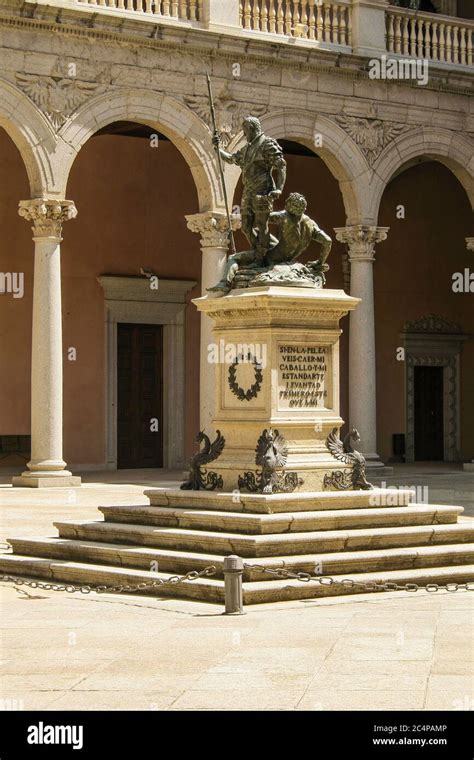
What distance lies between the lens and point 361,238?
2259 centimetres

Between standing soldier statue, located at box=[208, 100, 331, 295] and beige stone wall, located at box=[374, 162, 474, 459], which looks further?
beige stone wall, located at box=[374, 162, 474, 459]

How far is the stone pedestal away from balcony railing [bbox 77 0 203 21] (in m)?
9.54

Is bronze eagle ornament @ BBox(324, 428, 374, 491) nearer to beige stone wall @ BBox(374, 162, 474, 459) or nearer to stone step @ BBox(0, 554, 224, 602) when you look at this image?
stone step @ BBox(0, 554, 224, 602)

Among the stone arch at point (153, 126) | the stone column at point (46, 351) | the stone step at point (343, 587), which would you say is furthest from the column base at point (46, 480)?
the stone step at point (343, 587)

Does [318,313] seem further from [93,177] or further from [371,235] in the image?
[93,177]

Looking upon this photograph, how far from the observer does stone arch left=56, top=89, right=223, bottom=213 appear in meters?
19.7

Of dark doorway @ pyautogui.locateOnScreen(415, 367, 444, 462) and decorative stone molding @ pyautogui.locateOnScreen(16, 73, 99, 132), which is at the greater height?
decorative stone molding @ pyautogui.locateOnScreen(16, 73, 99, 132)

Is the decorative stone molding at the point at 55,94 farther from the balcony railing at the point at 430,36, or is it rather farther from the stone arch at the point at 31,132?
the balcony railing at the point at 430,36

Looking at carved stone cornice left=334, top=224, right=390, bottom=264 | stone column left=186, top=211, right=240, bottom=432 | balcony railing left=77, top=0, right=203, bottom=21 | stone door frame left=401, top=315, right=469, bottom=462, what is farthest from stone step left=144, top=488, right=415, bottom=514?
stone door frame left=401, top=315, right=469, bottom=462

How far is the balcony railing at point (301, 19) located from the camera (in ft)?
70.9

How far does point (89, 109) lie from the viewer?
19.8 metres

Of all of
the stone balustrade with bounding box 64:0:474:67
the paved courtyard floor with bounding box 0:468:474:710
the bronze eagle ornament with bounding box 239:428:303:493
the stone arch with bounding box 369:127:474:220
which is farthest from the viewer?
the stone arch with bounding box 369:127:474:220

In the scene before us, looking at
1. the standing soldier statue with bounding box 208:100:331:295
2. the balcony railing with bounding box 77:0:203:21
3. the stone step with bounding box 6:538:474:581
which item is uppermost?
the balcony railing with bounding box 77:0:203:21

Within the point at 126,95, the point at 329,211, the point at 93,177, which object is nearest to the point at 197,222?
the point at 126,95
